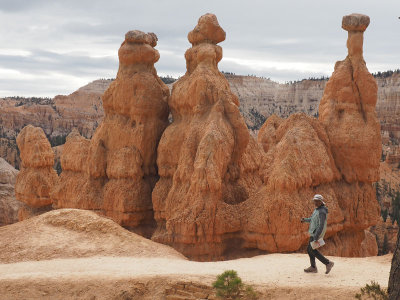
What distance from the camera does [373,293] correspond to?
9008 mm

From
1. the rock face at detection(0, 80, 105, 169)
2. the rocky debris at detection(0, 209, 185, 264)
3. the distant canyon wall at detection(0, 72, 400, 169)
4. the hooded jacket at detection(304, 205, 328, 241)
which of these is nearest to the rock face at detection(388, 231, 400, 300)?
the hooded jacket at detection(304, 205, 328, 241)

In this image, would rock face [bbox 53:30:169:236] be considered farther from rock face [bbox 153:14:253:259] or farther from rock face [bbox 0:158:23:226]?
rock face [bbox 0:158:23:226]

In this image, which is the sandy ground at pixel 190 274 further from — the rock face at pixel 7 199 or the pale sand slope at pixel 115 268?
the rock face at pixel 7 199

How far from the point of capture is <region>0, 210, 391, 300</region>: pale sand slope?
34.2ft

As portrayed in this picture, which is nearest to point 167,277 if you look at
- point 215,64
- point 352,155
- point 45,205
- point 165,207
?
point 165,207

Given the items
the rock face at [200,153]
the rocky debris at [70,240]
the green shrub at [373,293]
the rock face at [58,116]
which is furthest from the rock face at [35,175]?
the rock face at [58,116]

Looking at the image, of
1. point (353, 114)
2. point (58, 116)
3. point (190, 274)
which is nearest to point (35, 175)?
point (353, 114)

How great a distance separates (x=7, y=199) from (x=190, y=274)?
27.8m

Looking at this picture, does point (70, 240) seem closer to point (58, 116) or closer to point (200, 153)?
point (200, 153)

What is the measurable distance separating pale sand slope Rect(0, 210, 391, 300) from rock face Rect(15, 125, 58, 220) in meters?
10.0

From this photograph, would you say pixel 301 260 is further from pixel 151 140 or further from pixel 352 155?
pixel 151 140

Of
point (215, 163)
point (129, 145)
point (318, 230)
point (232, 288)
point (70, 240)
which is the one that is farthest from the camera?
point (129, 145)

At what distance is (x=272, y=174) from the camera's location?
1486 centimetres

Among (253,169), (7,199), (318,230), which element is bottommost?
(7,199)
